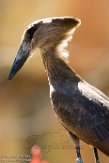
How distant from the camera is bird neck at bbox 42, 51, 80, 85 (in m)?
2.93

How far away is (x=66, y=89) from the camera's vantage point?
2910mm

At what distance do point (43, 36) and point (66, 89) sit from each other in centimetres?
23

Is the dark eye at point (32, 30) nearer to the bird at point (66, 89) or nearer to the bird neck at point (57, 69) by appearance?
the bird at point (66, 89)

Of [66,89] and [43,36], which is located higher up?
[43,36]

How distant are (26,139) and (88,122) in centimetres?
180

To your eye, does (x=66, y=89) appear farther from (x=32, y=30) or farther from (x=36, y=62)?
(x=36, y=62)

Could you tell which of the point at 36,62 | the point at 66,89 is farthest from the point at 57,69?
the point at 36,62

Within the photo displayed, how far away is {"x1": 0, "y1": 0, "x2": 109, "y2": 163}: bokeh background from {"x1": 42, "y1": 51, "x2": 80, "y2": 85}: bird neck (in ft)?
5.85

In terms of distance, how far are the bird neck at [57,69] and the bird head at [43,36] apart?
0.14ft

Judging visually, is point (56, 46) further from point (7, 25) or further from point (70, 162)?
point (7, 25)

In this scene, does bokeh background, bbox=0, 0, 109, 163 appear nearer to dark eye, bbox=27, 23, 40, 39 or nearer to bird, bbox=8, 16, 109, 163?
bird, bbox=8, 16, 109, 163

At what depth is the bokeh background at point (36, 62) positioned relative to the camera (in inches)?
189

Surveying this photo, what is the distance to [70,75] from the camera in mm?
2939

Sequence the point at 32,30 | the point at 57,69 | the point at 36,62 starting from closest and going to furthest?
the point at 32,30
the point at 57,69
the point at 36,62
